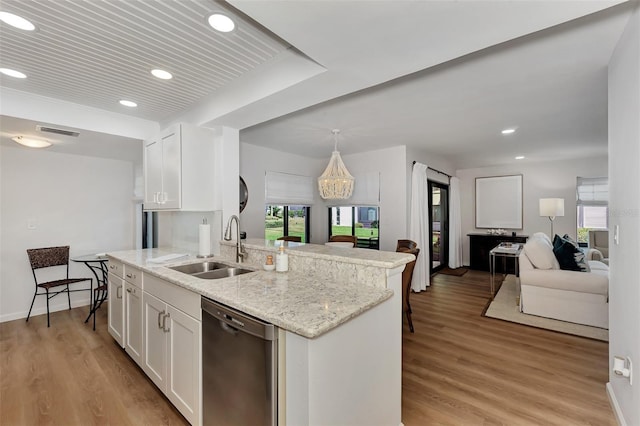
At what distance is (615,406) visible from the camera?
1.87 m

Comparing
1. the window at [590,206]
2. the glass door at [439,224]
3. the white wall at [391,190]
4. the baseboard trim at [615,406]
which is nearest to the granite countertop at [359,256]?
the baseboard trim at [615,406]

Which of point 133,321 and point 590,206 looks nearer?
point 133,321

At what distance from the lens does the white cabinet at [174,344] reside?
168 cm

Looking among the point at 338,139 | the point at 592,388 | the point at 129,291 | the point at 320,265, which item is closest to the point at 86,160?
the point at 129,291

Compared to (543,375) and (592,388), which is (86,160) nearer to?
(543,375)

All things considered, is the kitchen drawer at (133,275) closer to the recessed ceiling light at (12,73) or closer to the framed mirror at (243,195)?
the recessed ceiling light at (12,73)

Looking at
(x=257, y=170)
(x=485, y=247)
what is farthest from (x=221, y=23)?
(x=485, y=247)

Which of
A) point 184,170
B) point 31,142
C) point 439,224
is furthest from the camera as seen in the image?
point 439,224

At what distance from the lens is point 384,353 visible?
61.7 inches

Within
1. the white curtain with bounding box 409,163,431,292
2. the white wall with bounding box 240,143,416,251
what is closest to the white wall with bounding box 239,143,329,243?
the white wall with bounding box 240,143,416,251

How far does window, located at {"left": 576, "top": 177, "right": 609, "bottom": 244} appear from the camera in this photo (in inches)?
220

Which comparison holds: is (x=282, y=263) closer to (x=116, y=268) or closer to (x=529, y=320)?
(x=116, y=268)

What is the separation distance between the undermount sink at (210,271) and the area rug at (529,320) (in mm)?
3226

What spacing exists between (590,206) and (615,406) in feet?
17.8
